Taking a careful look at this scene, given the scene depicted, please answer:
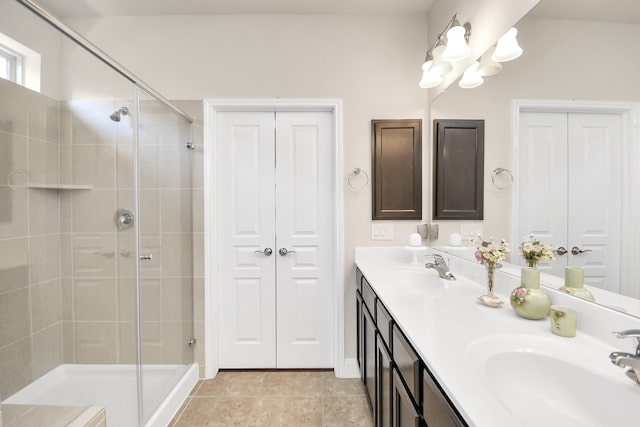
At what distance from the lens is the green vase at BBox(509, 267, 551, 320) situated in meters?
0.98

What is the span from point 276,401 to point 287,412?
0.42 feet

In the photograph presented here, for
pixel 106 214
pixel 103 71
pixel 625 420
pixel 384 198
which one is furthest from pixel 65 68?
pixel 625 420

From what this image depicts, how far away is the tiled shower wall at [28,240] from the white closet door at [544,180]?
219 cm

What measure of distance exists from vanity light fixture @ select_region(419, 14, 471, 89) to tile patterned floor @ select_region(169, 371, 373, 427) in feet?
7.27

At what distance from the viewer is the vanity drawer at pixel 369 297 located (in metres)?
1.47

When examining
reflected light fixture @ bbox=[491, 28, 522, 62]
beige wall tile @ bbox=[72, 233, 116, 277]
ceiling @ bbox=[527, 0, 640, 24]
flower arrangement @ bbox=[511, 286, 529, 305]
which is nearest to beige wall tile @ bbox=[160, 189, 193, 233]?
beige wall tile @ bbox=[72, 233, 116, 277]

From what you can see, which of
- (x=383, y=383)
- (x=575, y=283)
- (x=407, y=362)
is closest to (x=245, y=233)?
(x=383, y=383)

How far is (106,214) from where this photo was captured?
146 centimetres

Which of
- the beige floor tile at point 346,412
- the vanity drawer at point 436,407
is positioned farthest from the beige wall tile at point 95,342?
the vanity drawer at point 436,407

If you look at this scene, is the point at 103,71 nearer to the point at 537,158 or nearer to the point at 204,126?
the point at 204,126

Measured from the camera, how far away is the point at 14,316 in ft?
3.89

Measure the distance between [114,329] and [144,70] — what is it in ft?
6.12

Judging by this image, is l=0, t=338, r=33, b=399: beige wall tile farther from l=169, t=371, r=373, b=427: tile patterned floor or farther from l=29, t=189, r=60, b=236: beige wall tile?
l=169, t=371, r=373, b=427: tile patterned floor

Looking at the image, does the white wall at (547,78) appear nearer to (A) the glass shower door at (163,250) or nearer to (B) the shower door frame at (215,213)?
(B) the shower door frame at (215,213)
